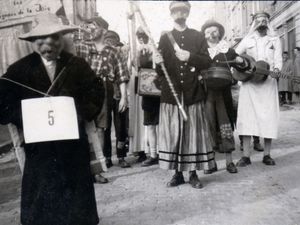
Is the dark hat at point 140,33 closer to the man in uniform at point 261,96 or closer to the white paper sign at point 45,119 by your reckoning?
the man in uniform at point 261,96

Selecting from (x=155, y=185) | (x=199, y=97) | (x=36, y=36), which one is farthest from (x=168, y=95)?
(x=36, y=36)

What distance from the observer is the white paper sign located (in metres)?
3.48

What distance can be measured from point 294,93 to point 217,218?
1717 centimetres

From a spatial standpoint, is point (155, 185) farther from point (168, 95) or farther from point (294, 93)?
point (294, 93)

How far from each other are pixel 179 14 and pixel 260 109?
7.71ft

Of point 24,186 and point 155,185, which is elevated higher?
point 24,186

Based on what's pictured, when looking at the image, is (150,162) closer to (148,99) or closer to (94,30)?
(148,99)

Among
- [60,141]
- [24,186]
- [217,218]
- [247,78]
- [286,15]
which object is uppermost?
[286,15]

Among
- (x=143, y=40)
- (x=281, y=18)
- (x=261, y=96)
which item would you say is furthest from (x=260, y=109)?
(x=281, y=18)

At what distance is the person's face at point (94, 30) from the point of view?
6652mm

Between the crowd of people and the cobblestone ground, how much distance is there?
302 millimetres

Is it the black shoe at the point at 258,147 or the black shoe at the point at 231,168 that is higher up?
the black shoe at the point at 258,147

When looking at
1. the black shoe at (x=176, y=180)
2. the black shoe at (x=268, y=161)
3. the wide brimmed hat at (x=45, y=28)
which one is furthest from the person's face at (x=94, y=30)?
the black shoe at (x=268, y=161)

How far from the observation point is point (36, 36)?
3551 millimetres
